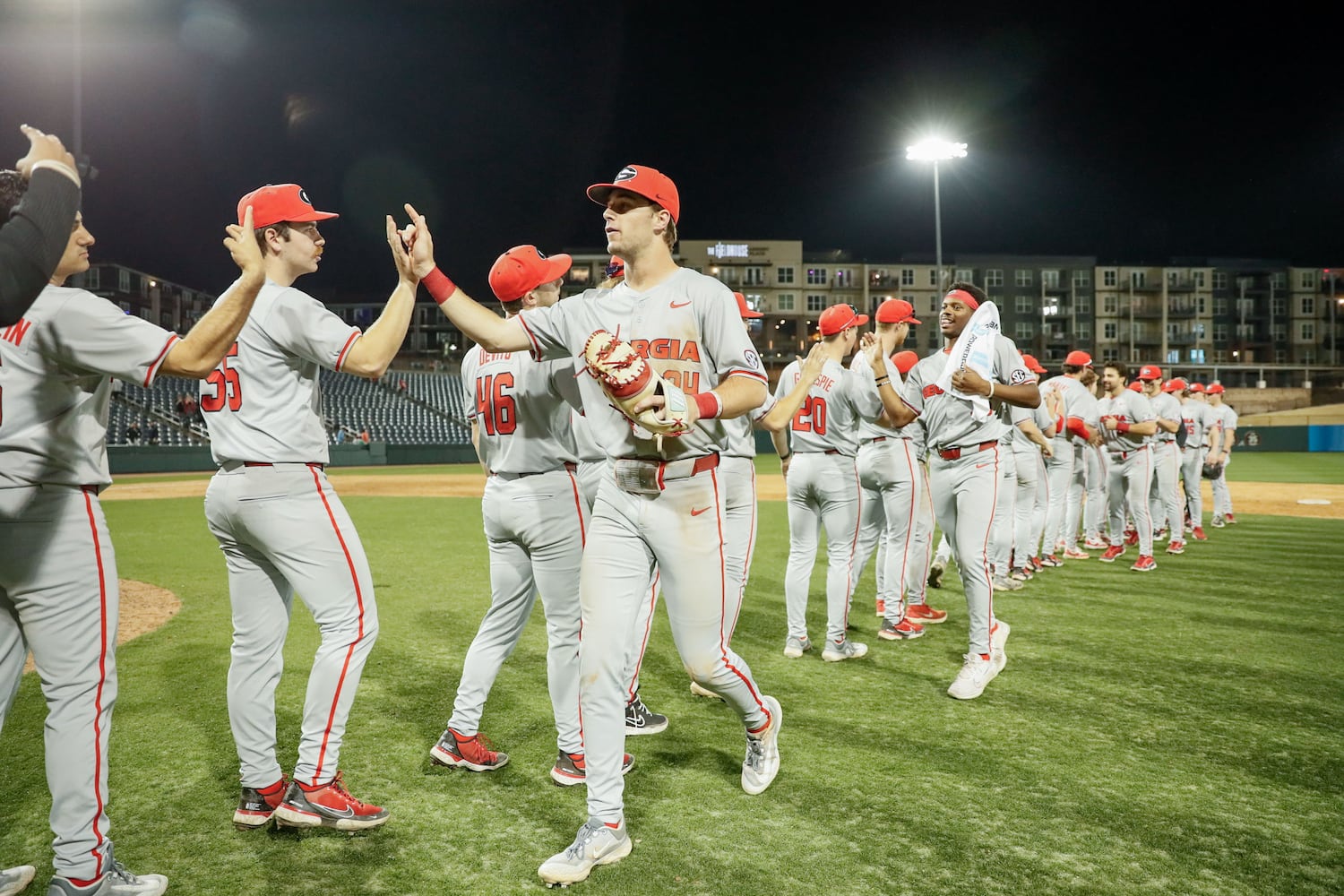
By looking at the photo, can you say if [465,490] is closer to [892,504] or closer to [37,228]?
[892,504]

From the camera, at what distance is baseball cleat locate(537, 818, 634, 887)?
275 centimetres

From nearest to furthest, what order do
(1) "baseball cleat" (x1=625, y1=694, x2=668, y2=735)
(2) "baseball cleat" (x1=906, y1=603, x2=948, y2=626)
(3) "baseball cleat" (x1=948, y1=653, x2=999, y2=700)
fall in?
(1) "baseball cleat" (x1=625, y1=694, x2=668, y2=735)
(3) "baseball cleat" (x1=948, y1=653, x2=999, y2=700)
(2) "baseball cleat" (x1=906, y1=603, x2=948, y2=626)

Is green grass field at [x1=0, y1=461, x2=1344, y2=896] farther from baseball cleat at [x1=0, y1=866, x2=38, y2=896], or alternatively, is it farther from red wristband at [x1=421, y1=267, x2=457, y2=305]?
red wristband at [x1=421, y1=267, x2=457, y2=305]

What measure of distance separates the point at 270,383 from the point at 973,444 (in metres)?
3.91

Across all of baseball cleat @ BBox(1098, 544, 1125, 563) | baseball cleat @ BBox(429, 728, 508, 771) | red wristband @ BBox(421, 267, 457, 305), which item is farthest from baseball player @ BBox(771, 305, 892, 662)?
baseball cleat @ BBox(1098, 544, 1125, 563)

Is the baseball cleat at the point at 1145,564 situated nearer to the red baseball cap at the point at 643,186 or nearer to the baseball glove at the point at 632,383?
the red baseball cap at the point at 643,186

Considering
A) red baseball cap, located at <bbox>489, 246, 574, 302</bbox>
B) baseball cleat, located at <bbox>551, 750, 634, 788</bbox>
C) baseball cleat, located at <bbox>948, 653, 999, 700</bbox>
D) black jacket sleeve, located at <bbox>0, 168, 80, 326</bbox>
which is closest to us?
black jacket sleeve, located at <bbox>0, 168, 80, 326</bbox>

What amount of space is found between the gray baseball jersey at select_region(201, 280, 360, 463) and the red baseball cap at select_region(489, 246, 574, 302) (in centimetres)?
93

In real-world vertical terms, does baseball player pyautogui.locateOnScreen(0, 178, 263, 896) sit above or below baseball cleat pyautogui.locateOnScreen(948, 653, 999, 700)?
above

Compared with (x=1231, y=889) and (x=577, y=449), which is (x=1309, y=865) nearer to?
(x=1231, y=889)

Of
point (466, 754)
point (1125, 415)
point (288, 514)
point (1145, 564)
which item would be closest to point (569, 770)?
point (466, 754)

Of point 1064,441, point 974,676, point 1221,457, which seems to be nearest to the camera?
point 974,676

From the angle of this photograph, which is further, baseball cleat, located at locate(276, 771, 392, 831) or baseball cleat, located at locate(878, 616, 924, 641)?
baseball cleat, located at locate(878, 616, 924, 641)

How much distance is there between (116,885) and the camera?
105 inches
